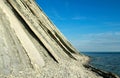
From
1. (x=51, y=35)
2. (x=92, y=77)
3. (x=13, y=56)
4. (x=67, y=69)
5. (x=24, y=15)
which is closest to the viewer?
(x=13, y=56)

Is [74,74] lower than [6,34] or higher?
lower

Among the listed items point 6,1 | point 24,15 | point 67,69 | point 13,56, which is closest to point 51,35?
point 24,15

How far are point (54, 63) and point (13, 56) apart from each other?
784cm

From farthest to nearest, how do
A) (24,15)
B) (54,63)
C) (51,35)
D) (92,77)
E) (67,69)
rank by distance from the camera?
(51,35) → (24,15) → (54,63) → (67,69) → (92,77)

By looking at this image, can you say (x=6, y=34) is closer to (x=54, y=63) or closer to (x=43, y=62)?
(x=43, y=62)

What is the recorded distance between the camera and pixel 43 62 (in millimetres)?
32844

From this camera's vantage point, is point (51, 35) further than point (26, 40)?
Yes

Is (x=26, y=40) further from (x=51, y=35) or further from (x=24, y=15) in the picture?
(x=51, y=35)

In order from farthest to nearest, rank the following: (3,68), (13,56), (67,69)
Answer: (67,69)
(13,56)
(3,68)

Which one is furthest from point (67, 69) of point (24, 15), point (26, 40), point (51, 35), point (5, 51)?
point (51, 35)

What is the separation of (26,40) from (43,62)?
3.31m

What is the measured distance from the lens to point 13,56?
28.3 m

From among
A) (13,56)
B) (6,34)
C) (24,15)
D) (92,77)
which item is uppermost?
(24,15)

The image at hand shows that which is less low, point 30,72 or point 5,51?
point 5,51
